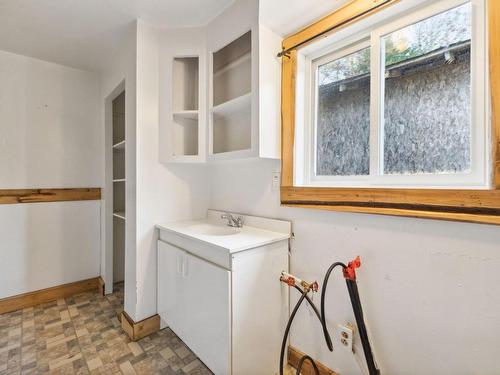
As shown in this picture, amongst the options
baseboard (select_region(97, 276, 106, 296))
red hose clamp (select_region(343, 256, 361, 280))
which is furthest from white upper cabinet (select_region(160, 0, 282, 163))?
baseboard (select_region(97, 276, 106, 296))

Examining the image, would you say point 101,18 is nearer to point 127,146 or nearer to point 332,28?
point 127,146

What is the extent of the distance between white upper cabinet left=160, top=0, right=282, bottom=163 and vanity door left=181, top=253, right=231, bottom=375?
718mm

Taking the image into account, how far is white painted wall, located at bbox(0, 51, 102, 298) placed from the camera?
7.14 feet

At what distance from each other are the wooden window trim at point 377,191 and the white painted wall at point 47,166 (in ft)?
7.06

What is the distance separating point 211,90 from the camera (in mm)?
1757

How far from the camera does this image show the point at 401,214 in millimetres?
1076

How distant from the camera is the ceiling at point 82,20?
160cm

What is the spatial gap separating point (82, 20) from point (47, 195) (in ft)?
5.19

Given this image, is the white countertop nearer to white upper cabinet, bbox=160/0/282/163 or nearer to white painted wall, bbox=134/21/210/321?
white painted wall, bbox=134/21/210/321

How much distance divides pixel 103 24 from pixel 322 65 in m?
1.62

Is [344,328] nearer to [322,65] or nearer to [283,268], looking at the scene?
[283,268]

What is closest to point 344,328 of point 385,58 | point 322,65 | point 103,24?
point 385,58

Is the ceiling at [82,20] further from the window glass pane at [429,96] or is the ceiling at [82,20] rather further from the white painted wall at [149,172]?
the window glass pane at [429,96]

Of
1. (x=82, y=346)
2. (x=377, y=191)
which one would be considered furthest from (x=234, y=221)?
(x=82, y=346)
